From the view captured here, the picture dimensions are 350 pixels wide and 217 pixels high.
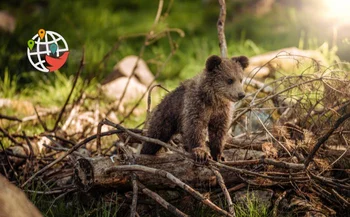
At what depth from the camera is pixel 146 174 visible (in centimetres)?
464

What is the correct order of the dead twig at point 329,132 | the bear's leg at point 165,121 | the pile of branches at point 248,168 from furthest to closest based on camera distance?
1. the bear's leg at point 165,121
2. the pile of branches at point 248,168
3. the dead twig at point 329,132

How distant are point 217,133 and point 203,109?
0.23 meters

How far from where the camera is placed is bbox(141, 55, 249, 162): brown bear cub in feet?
15.4

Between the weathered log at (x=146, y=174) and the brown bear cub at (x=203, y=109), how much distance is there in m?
0.14

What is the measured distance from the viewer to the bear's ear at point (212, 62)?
4.76 m

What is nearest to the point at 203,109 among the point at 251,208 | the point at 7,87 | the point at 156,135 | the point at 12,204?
the point at 156,135

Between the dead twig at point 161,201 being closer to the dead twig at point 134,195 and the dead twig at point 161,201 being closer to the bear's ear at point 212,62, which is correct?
the dead twig at point 134,195

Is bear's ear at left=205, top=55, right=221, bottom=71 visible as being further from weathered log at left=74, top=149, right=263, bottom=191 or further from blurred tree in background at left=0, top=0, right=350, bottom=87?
blurred tree in background at left=0, top=0, right=350, bottom=87

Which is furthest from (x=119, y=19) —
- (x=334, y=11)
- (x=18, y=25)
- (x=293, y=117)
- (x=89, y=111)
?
(x=293, y=117)

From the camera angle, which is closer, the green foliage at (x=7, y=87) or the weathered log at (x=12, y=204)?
the weathered log at (x=12, y=204)

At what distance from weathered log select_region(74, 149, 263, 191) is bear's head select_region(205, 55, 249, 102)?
60cm

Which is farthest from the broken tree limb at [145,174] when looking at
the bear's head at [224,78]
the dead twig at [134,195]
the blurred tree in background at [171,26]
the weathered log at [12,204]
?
the blurred tree in background at [171,26]

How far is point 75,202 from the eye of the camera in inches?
197

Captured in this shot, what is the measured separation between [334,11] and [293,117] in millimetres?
5693
